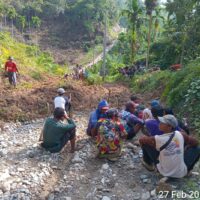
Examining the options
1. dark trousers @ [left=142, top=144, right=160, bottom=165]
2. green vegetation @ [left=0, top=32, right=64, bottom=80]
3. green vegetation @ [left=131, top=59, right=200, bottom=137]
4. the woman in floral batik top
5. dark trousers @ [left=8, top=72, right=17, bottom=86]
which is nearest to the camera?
dark trousers @ [left=142, top=144, right=160, bottom=165]

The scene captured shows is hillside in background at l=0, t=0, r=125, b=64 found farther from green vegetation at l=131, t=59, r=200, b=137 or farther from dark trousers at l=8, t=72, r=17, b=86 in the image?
A: green vegetation at l=131, t=59, r=200, b=137

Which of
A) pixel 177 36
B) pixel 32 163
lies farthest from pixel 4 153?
pixel 177 36

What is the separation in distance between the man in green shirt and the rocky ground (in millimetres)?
216

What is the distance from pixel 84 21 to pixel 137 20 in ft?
187

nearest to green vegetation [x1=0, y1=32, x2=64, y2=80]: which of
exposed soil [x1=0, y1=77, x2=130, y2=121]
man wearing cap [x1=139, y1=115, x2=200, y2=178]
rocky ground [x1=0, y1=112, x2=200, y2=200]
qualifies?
exposed soil [x1=0, y1=77, x2=130, y2=121]

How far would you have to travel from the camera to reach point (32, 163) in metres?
7.21

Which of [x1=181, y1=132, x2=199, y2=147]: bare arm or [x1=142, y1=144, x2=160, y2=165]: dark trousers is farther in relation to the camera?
[x1=142, y1=144, x2=160, y2=165]: dark trousers

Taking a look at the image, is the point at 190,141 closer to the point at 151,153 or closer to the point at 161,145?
the point at 161,145

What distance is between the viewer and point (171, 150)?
550cm

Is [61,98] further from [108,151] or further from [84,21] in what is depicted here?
[84,21]

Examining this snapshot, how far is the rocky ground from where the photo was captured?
19.0 feet

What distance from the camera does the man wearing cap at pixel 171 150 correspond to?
18.0 ft

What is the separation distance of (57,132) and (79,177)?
131 centimetres

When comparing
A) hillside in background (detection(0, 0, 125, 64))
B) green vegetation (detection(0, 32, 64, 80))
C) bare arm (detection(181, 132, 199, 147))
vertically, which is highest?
hillside in background (detection(0, 0, 125, 64))
